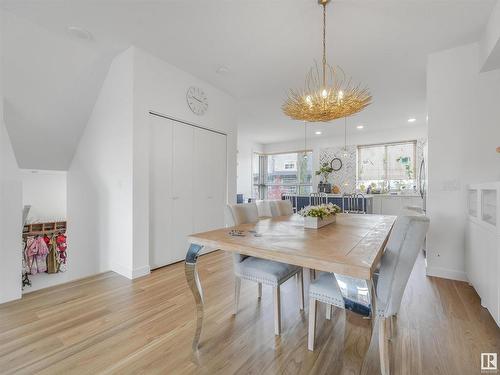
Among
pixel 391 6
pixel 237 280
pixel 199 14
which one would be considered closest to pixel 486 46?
pixel 391 6

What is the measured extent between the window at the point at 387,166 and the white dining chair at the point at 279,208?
4377 millimetres

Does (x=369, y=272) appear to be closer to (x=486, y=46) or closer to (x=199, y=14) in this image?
(x=199, y=14)

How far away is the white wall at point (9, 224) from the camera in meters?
2.16

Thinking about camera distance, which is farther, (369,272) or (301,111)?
(301,111)

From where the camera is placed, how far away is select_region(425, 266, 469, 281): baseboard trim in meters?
2.60

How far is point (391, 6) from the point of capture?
6.73 feet

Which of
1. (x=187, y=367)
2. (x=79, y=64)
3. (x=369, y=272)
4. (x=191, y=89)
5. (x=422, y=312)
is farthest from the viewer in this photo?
(x=191, y=89)

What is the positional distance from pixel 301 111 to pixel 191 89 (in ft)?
6.02

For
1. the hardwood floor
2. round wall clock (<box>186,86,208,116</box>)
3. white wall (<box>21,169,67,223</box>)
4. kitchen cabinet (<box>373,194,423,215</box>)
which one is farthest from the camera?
kitchen cabinet (<box>373,194,423,215</box>)

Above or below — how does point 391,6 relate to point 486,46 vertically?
above

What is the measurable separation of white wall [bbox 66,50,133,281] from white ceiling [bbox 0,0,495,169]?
24cm

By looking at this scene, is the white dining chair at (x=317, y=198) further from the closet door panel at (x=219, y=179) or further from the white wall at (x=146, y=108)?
the white wall at (x=146, y=108)

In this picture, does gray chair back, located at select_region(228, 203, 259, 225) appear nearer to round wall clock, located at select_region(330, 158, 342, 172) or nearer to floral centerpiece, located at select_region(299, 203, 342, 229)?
floral centerpiece, located at select_region(299, 203, 342, 229)

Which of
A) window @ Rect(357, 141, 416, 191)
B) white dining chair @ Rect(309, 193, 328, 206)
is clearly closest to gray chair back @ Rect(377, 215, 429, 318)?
white dining chair @ Rect(309, 193, 328, 206)
